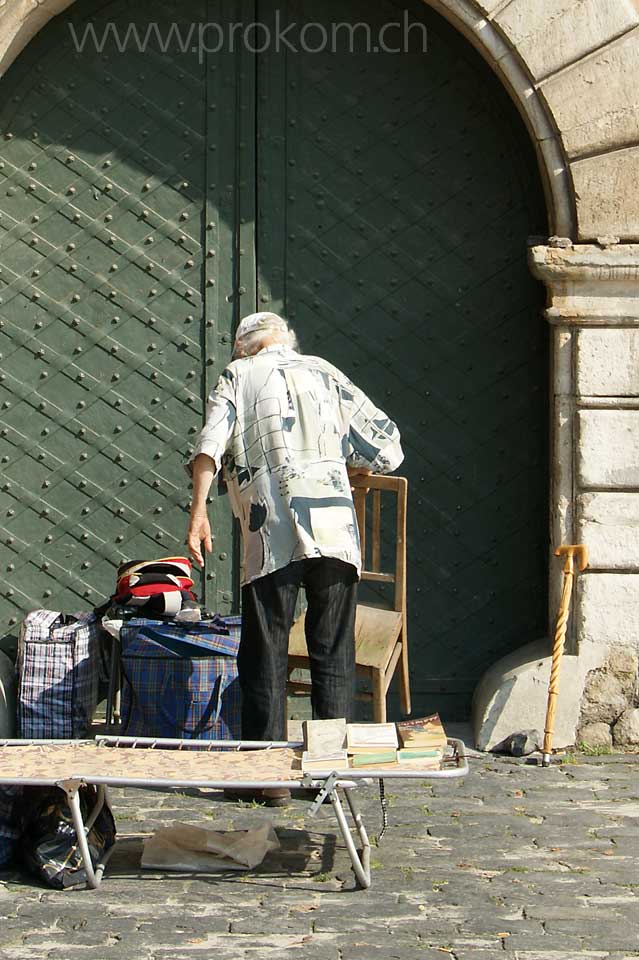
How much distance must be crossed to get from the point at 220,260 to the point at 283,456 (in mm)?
1782

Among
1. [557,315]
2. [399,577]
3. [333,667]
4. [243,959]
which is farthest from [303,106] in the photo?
[243,959]

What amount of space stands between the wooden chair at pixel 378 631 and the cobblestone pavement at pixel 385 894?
0.62 meters

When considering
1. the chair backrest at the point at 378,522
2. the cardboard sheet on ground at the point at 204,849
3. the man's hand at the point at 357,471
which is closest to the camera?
the cardboard sheet on ground at the point at 204,849

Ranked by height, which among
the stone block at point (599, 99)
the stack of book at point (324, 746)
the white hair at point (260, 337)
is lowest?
the stack of book at point (324, 746)

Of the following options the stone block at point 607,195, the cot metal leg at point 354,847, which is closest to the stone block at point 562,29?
the stone block at point 607,195

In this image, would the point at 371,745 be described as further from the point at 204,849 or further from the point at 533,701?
the point at 533,701

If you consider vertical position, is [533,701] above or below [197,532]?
below

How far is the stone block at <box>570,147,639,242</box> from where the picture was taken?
5.95 metres

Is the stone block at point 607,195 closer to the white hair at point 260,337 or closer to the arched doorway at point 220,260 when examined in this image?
the arched doorway at point 220,260

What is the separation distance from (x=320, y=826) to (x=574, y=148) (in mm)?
2983

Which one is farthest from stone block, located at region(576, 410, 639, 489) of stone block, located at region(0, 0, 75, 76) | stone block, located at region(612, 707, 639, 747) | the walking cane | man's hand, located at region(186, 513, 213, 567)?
stone block, located at region(0, 0, 75, 76)

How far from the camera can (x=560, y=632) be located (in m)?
5.73

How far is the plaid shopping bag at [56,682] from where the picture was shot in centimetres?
586

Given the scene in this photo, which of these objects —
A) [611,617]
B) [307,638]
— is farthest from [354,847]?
[611,617]
